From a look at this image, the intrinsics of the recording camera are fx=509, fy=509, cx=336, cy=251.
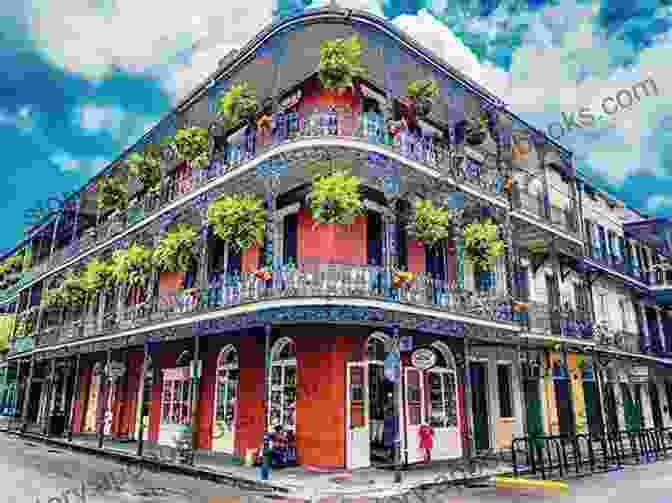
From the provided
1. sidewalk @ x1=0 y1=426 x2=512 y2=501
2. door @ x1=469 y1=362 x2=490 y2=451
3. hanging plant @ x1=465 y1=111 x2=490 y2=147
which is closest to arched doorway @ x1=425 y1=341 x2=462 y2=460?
sidewalk @ x1=0 y1=426 x2=512 y2=501

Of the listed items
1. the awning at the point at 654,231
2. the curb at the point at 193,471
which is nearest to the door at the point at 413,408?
the curb at the point at 193,471

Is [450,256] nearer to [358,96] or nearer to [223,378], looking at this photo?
[358,96]

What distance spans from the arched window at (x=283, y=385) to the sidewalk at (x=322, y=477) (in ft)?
4.19

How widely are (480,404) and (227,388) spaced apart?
7052 millimetres

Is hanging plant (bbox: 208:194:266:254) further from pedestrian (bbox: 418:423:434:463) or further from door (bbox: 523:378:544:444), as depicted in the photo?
door (bbox: 523:378:544:444)

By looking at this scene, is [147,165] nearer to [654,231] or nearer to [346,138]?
[346,138]

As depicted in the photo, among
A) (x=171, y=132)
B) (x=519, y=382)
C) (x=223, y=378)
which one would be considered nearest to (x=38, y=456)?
(x=223, y=378)

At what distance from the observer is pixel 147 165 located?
694 inches

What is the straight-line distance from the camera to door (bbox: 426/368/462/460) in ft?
41.2

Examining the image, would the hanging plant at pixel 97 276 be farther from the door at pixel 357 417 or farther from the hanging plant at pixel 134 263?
the door at pixel 357 417

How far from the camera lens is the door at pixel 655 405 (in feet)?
74.9

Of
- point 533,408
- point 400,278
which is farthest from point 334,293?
point 533,408

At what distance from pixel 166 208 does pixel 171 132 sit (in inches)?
128

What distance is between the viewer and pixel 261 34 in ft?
39.2
